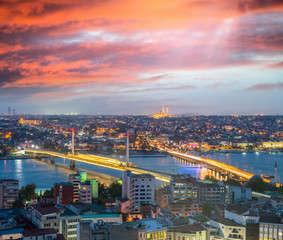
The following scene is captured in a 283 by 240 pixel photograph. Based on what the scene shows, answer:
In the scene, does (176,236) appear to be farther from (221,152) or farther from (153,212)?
(221,152)

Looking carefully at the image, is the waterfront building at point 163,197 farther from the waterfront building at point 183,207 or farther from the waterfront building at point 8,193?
the waterfront building at point 8,193

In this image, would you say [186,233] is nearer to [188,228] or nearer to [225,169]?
[188,228]

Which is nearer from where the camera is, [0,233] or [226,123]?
[0,233]

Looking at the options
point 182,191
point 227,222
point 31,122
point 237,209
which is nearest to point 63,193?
point 182,191

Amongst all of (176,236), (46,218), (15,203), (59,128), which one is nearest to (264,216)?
(176,236)

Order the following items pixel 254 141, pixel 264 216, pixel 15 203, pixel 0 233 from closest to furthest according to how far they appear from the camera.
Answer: pixel 0 233, pixel 264 216, pixel 15 203, pixel 254 141

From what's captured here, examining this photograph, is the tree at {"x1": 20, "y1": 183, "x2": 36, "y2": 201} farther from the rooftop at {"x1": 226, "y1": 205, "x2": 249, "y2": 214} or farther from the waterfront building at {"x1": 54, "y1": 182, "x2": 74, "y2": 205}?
the rooftop at {"x1": 226, "y1": 205, "x2": 249, "y2": 214}
